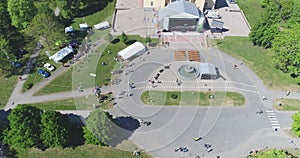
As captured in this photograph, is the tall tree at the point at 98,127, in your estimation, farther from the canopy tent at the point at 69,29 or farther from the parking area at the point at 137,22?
the canopy tent at the point at 69,29

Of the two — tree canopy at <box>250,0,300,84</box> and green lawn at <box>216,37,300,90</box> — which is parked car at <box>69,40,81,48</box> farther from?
tree canopy at <box>250,0,300,84</box>

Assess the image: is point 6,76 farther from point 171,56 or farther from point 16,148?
point 171,56

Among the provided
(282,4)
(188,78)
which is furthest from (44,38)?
(282,4)

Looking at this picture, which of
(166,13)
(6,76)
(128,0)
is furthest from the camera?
(128,0)

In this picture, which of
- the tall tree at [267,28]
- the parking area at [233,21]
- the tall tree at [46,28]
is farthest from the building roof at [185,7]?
the tall tree at [46,28]

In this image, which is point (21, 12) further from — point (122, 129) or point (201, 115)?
point (201, 115)

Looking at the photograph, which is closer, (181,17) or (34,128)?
(34,128)

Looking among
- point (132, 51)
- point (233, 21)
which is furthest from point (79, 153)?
point (233, 21)
